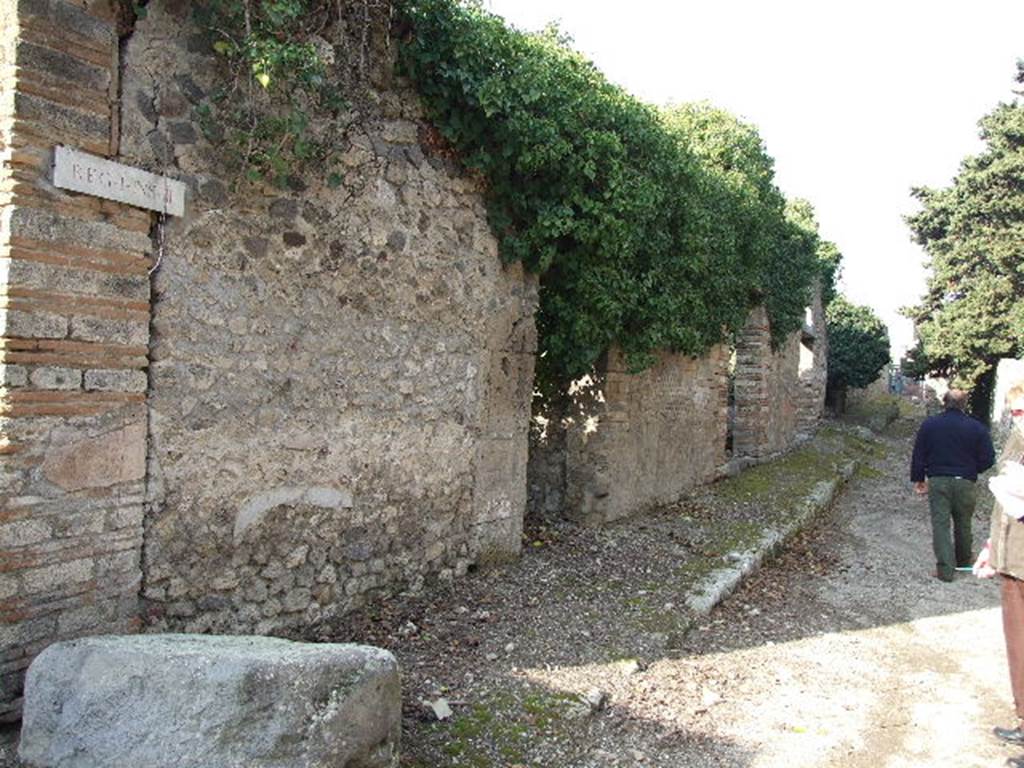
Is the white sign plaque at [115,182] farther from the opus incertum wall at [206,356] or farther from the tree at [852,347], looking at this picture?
the tree at [852,347]

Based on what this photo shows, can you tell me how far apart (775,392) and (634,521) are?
6803 millimetres

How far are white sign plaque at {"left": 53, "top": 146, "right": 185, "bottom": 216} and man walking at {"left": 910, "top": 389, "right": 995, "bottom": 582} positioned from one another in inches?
248

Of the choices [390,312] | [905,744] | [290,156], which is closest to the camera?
[905,744]

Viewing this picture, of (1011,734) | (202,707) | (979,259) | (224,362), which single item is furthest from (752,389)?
(202,707)

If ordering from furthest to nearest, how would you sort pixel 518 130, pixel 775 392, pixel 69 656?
pixel 775 392
pixel 518 130
pixel 69 656

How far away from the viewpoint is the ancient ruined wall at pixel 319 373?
12.3ft

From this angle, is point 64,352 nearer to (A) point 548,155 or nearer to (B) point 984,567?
(A) point 548,155

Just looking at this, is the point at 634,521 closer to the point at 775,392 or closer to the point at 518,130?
the point at 518,130

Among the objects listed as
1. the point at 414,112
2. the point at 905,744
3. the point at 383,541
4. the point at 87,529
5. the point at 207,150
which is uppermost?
the point at 414,112

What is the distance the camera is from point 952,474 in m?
7.05

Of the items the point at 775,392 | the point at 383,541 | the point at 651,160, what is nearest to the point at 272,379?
the point at 383,541

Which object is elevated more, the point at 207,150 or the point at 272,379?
the point at 207,150

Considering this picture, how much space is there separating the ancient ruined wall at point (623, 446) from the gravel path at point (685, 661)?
0.42 metres

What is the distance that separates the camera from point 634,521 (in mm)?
7875
